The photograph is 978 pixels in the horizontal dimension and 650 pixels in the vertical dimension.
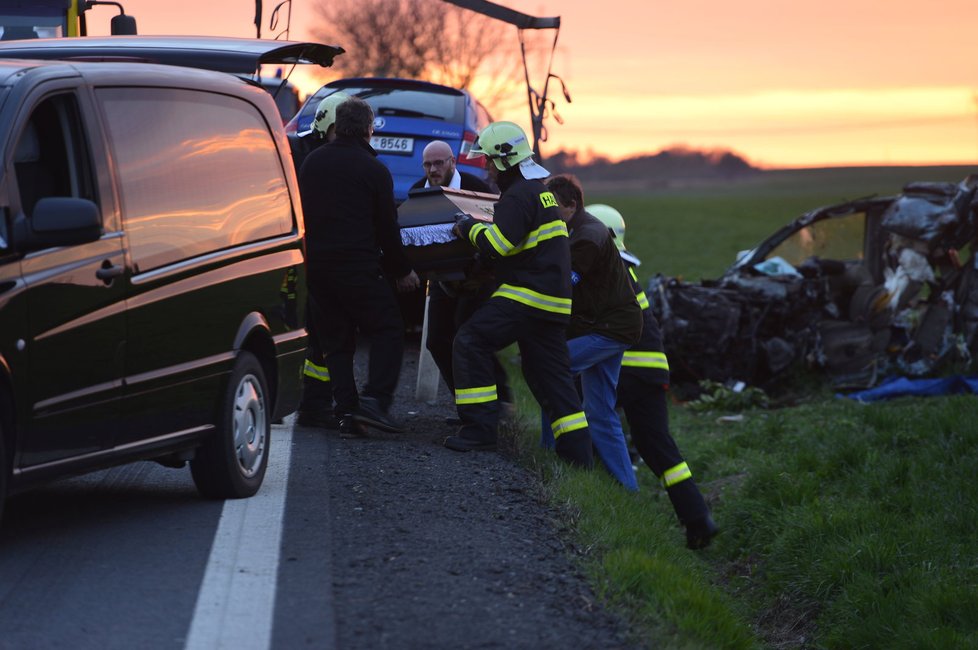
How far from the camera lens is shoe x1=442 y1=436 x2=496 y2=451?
8133 mm

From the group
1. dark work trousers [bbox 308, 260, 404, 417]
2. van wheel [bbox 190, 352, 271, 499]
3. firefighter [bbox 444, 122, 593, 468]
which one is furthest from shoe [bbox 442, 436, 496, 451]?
van wheel [bbox 190, 352, 271, 499]

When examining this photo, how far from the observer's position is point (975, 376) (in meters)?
15.2

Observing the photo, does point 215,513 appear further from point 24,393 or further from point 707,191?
point 707,191

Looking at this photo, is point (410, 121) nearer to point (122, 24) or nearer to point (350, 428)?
point (122, 24)

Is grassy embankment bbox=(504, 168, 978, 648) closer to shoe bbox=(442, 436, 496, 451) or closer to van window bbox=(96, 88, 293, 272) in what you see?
shoe bbox=(442, 436, 496, 451)

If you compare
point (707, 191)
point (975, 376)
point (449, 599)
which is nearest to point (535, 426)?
point (449, 599)

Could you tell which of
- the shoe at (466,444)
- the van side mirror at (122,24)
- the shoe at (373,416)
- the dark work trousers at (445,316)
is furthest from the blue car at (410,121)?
the shoe at (466,444)

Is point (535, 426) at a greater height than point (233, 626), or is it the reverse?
point (233, 626)

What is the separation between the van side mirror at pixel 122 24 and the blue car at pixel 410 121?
5.01ft

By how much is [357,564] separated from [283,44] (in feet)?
14.3

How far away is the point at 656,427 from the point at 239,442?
2.95m

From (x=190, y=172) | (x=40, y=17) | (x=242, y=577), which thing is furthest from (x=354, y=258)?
(x=40, y=17)

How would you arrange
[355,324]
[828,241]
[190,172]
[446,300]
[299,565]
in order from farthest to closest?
1. [828,241]
2. [446,300]
3. [355,324]
4. [190,172]
5. [299,565]

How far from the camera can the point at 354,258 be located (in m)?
8.36
